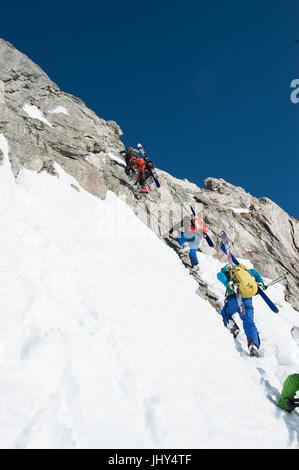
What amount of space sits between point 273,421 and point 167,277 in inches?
205

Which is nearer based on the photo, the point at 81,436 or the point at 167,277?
the point at 81,436

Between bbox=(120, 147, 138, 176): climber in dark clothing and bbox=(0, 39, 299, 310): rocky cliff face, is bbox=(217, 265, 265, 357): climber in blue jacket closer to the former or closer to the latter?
bbox=(0, 39, 299, 310): rocky cliff face

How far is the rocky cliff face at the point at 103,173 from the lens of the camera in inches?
503

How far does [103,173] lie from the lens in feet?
55.8

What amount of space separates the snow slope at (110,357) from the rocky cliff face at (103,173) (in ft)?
10.4

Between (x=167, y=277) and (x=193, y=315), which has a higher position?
(x=167, y=277)

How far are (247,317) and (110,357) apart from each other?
4745 mm

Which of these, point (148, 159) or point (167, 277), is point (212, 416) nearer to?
point (167, 277)

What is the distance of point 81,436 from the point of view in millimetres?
2816

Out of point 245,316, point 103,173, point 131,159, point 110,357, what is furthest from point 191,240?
point 110,357

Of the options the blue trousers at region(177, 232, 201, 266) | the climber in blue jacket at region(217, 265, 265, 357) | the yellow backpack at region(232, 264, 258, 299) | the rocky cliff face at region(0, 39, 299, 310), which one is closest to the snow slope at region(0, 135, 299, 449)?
the climber in blue jacket at region(217, 265, 265, 357)

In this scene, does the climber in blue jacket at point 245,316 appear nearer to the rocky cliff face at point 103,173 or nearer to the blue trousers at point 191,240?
the rocky cliff face at point 103,173

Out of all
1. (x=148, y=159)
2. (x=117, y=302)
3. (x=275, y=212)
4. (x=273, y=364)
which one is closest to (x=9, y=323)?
(x=117, y=302)

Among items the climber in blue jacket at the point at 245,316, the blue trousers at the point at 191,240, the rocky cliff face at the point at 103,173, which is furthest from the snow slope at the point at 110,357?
the blue trousers at the point at 191,240
